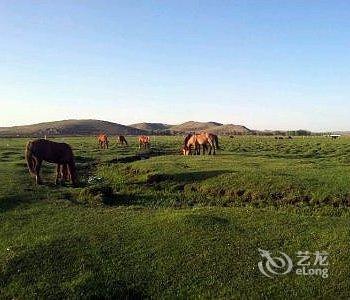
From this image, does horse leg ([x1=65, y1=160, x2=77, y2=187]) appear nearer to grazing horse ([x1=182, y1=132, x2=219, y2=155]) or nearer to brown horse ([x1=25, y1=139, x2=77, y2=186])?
brown horse ([x1=25, y1=139, x2=77, y2=186])

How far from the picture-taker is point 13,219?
55.8 ft

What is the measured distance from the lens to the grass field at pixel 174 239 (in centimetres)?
1159

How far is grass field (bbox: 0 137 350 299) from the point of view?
11586 millimetres

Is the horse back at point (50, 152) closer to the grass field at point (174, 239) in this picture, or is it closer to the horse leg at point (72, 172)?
the horse leg at point (72, 172)

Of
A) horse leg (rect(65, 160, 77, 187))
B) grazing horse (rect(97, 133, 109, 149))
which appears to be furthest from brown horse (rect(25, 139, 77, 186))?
grazing horse (rect(97, 133, 109, 149))

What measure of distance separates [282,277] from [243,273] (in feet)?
3.45

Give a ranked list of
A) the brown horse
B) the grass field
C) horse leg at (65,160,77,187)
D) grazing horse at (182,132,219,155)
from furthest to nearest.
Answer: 1. grazing horse at (182,132,219,155)
2. the brown horse
3. horse leg at (65,160,77,187)
4. the grass field

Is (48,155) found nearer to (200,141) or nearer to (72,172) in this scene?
(72,172)

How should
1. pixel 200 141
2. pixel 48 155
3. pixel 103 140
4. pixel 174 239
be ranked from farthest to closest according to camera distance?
pixel 103 140, pixel 200 141, pixel 48 155, pixel 174 239

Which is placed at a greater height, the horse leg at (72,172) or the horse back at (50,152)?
the horse back at (50,152)

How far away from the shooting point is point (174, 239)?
13.9m

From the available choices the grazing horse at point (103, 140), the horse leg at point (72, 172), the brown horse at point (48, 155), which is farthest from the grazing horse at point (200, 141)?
the brown horse at point (48, 155)

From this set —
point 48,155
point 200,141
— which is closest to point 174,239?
point 48,155

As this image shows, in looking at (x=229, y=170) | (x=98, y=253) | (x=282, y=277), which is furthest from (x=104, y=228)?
(x=229, y=170)
